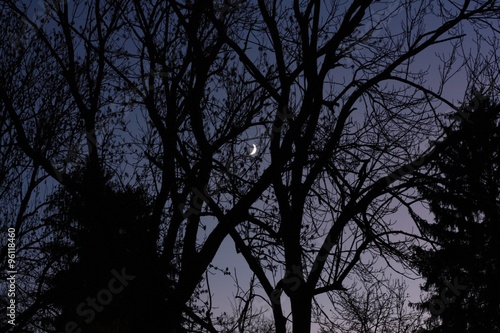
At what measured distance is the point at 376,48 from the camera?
802 cm

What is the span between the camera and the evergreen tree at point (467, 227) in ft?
21.5

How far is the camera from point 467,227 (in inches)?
587

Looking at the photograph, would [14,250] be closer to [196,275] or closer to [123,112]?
[123,112]

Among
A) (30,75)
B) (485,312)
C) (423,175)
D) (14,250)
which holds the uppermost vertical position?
(30,75)

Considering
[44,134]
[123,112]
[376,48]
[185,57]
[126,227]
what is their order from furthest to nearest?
1. [44,134]
2. [123,112]
3. [185,57]
4. [376,48]
5. [126,227]

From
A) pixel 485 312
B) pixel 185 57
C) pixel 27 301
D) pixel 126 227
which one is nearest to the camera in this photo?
pixel 126 227

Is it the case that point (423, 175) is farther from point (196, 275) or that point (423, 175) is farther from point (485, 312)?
point (485, 312)

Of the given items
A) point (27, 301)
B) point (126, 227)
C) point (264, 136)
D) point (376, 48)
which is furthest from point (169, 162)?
point (27, 301)

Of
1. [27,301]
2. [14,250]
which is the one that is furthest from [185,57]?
[27,301]

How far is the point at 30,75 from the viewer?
34.8 ft

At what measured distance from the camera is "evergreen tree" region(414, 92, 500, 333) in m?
6.55

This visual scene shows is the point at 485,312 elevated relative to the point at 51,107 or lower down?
lower down

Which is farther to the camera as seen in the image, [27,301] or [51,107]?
[27,301]

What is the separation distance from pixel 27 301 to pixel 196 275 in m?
6.75
